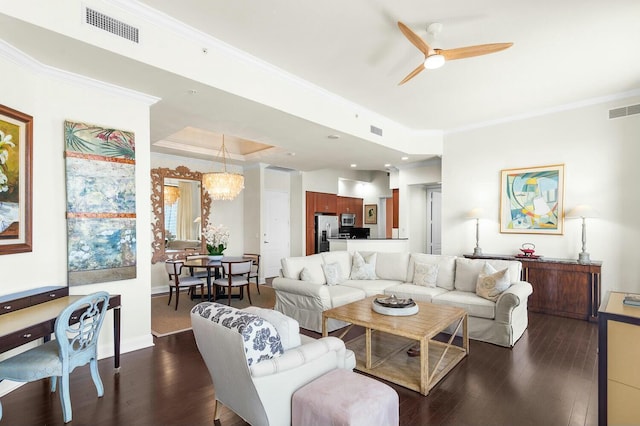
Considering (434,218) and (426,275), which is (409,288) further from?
(434,218)

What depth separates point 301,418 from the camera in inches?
73.8

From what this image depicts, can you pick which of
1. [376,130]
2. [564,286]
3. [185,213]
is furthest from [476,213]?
[185,213]

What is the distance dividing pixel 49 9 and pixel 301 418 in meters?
3.25

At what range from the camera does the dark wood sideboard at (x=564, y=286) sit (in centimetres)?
460

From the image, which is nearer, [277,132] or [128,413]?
[128,413]

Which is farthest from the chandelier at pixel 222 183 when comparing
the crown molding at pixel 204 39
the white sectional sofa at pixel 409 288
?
the crown molding at pixel 204 39

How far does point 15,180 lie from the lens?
2.81 metres

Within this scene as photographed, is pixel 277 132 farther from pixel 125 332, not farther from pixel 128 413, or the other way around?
pixel 128 413

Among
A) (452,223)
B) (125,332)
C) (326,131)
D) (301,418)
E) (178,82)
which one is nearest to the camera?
(301,418)

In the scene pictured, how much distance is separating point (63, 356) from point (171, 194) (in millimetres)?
4956

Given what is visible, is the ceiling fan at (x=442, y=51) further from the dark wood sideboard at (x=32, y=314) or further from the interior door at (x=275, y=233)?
the interior door at (x=275, y=233)

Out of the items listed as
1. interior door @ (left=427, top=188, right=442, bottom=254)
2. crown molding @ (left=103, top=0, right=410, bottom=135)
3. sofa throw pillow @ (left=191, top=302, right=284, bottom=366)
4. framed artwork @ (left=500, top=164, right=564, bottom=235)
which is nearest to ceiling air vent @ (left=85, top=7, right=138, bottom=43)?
crown molding @ (left=103, top=0, right=410, bottom=135)

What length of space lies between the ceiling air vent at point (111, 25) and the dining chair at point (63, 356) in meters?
2.09

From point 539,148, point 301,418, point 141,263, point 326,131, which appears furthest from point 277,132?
point 539,148
